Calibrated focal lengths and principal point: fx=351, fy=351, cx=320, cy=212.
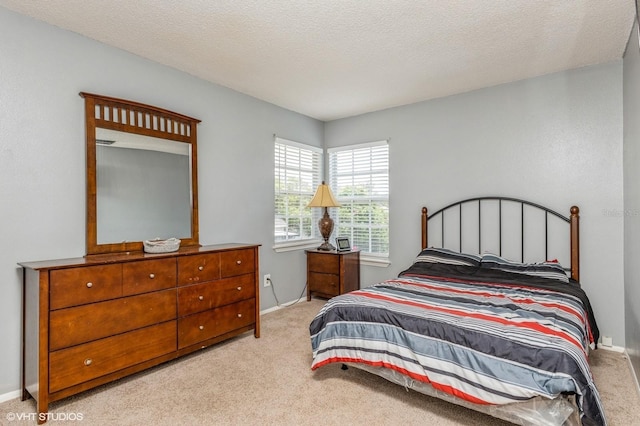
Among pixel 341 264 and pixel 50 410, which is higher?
pixel 341 264

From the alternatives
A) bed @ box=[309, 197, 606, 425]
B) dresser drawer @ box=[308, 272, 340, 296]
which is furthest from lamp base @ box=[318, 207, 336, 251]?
bed @ box=[309, 197, 606, 425]

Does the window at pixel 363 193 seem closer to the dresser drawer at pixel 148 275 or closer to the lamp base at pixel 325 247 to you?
the lamp base at pixel 325 247

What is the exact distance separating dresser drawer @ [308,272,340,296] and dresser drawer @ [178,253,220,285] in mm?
1699

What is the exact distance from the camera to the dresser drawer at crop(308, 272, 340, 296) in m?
4.28

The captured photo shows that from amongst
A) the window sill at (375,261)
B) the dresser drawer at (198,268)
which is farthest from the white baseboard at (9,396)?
the window sill at (375,261)

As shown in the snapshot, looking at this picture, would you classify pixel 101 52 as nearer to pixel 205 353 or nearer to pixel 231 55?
pixel 231 55

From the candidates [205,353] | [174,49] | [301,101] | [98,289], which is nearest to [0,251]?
[98,289]

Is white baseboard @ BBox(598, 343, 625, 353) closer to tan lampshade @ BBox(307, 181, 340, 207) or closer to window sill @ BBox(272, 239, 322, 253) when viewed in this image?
tan lampshade @ BBox(307, 181, 340, 207)

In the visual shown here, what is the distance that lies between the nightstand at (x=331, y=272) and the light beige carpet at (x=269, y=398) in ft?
4.79

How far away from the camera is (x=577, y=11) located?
227 cm

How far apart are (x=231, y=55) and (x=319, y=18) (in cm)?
92

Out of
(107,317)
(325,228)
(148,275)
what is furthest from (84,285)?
(325,228)

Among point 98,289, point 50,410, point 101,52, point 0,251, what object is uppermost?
point 101,52

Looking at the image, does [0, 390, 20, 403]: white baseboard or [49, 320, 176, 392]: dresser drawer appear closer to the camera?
[49, 320, 176, 392]: dresser drawer
